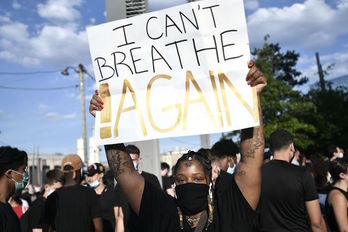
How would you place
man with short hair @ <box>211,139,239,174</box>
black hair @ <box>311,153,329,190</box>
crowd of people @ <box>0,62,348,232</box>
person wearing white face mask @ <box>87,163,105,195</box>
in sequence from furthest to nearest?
person wearing white face mask @ <box>87,163,105,195</box>, black hair @ <box>311,153,329,190</box>, man with short hair @ <box>211,139,239,174</box>, crowd of people @ <box>0,62,348,232</box>

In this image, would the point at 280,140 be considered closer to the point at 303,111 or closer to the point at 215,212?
the point at 215,212

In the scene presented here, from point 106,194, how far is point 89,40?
3.13 metres

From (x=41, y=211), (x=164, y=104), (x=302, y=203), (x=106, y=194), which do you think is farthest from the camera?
(x=106, y=194)

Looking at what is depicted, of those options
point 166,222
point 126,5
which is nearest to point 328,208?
point 166,222

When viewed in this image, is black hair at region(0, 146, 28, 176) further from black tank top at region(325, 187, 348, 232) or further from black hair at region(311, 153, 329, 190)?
black hair at region(311, 153, 329, 190)

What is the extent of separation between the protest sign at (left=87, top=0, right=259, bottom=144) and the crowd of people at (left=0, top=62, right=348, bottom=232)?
0.48 feet

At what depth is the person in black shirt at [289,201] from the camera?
4.22 metres

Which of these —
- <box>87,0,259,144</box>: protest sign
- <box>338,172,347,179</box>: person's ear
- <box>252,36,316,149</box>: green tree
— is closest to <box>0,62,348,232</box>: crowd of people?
<box>338,172,347,179</box>: person's ear

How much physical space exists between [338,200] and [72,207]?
9.71 ft

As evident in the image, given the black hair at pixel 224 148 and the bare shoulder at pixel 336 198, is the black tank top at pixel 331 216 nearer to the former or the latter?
the bare shoulder at pixel 336 198

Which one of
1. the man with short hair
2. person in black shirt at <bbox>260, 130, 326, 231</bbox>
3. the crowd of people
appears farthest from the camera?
the man with short hair

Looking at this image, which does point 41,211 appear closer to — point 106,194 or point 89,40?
point 106,194

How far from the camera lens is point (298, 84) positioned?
49.6 m

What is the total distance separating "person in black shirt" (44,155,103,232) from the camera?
4.80 meters
